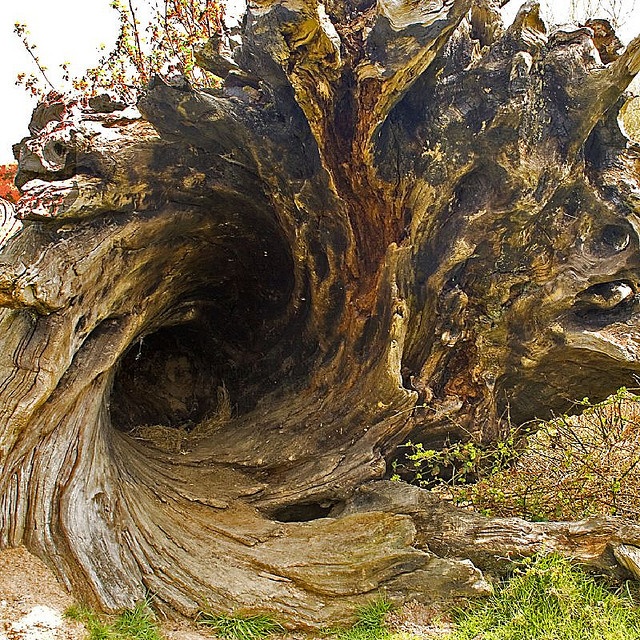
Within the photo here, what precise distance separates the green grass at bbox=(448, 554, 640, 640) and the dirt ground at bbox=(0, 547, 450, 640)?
0.22m

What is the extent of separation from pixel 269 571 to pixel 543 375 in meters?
2.16

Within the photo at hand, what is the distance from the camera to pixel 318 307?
3.81 m

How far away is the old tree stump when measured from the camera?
9.10 feet

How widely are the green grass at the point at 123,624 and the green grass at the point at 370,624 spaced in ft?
2.84

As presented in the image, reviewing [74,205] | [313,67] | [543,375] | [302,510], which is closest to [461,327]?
[543,375]

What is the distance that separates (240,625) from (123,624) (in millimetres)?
548

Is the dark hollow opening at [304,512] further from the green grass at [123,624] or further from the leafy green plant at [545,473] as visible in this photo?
the green grass at [123,624]

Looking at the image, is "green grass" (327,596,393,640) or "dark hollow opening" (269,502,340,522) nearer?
"green grass" (327,596,393,640)

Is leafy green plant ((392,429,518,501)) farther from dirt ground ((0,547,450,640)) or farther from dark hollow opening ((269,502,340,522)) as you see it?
dirt ground ((0,547,450,640))

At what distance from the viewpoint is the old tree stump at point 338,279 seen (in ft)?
9.10

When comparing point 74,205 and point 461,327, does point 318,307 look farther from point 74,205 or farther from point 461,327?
point 74,205

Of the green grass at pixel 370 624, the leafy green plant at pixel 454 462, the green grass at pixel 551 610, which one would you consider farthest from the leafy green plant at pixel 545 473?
the green grass at pixel 370 624

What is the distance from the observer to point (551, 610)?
9.50 ft

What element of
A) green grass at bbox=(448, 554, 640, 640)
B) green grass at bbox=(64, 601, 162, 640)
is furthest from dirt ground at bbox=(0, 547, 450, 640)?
green grass at bbox=(448, 554, 640, 640)
